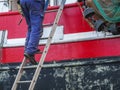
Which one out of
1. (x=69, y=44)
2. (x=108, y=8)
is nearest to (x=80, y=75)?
(x=69, y=44)

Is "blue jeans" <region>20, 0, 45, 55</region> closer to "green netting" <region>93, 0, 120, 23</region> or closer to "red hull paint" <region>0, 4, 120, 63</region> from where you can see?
"green netting" <region>93, 0, 120, 23</region>

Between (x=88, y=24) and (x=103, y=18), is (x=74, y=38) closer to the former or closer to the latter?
(x=88, y=24)

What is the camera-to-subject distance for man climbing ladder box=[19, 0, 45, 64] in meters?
3.92

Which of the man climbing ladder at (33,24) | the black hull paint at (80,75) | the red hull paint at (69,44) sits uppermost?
the man climbing ladder at (33,24)

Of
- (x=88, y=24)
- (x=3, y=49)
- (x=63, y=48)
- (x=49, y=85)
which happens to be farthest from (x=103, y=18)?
(x=3, y=49)

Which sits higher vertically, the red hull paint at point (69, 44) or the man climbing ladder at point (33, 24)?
the man climbing ladder at point (33, 24)

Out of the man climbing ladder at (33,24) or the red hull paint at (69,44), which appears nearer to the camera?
the man climbing ladder at (33,24)

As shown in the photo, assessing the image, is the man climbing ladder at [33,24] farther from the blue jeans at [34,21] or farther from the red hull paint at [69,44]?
the red hull paint at [69,44]

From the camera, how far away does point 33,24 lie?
399 centimetres

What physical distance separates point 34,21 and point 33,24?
1.4 inches

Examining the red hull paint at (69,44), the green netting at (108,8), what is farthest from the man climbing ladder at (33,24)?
the red hull paint at (69,44)

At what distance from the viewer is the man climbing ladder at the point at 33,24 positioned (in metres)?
3.92

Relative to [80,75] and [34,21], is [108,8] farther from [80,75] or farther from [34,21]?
[80,75]

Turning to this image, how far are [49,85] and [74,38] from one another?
2.18 ft
